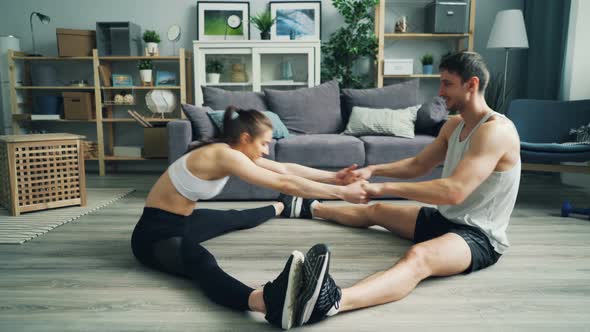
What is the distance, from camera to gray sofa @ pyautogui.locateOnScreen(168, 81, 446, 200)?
10.4 feet

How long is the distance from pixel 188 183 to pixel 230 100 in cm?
207

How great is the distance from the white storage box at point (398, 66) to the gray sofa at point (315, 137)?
65 centimetres

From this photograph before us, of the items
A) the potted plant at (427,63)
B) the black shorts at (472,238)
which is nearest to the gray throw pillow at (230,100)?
the potted plant at (427,63)

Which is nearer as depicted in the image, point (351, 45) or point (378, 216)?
point (378, 216)

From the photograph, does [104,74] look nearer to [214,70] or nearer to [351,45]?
[214,70]

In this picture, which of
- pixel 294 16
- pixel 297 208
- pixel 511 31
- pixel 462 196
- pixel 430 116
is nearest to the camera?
pixel 462 196

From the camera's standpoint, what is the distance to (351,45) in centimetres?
442

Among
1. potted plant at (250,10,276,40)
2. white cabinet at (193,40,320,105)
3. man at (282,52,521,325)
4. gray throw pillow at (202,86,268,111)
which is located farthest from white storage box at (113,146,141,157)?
man at (282,52,521,325)

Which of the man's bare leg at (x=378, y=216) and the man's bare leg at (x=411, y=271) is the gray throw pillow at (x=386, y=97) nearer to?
the man's bare leg at (x=378, y=216)

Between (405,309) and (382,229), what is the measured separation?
988 mm

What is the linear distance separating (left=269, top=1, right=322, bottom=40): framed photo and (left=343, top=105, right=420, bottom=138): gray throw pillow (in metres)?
1.46

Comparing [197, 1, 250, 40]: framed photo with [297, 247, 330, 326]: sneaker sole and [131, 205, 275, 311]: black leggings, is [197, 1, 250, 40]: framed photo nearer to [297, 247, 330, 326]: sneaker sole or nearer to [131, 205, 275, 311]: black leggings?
[131, 205, 275, 311]: black leggings

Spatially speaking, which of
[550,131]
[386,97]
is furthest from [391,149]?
[550,131]

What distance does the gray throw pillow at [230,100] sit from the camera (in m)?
3.65
